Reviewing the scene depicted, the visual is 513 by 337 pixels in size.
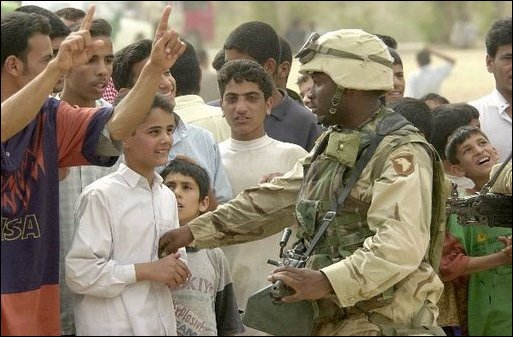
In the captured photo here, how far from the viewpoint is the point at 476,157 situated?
7.45m

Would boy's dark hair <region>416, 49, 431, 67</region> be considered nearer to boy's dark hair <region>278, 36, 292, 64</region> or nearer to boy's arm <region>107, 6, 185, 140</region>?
boy's dark hair <region>278, 36, 292, 64</region>

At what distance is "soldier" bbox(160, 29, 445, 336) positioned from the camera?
5273 mm

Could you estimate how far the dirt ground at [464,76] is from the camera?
2286 centimetres

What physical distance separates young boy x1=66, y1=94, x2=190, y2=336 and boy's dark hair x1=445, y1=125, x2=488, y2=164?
2.29 meters

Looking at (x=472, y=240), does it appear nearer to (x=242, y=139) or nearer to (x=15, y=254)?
(x=242, y=139)

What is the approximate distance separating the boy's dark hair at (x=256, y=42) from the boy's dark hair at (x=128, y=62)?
47.0 inches

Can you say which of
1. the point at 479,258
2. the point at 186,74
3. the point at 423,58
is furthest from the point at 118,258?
the point at 423,58

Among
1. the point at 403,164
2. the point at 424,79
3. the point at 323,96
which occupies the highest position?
the point at 323,96

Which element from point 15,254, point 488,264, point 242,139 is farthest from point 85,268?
point 488,264

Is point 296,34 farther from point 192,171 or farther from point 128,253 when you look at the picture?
point 128,253

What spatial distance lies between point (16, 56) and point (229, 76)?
6.33 feet

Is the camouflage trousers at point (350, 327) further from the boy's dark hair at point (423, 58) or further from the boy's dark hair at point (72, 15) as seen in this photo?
the boy's dark hair at point (423, 58)

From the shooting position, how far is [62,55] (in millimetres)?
4855

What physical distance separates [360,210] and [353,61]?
2.03 ft
